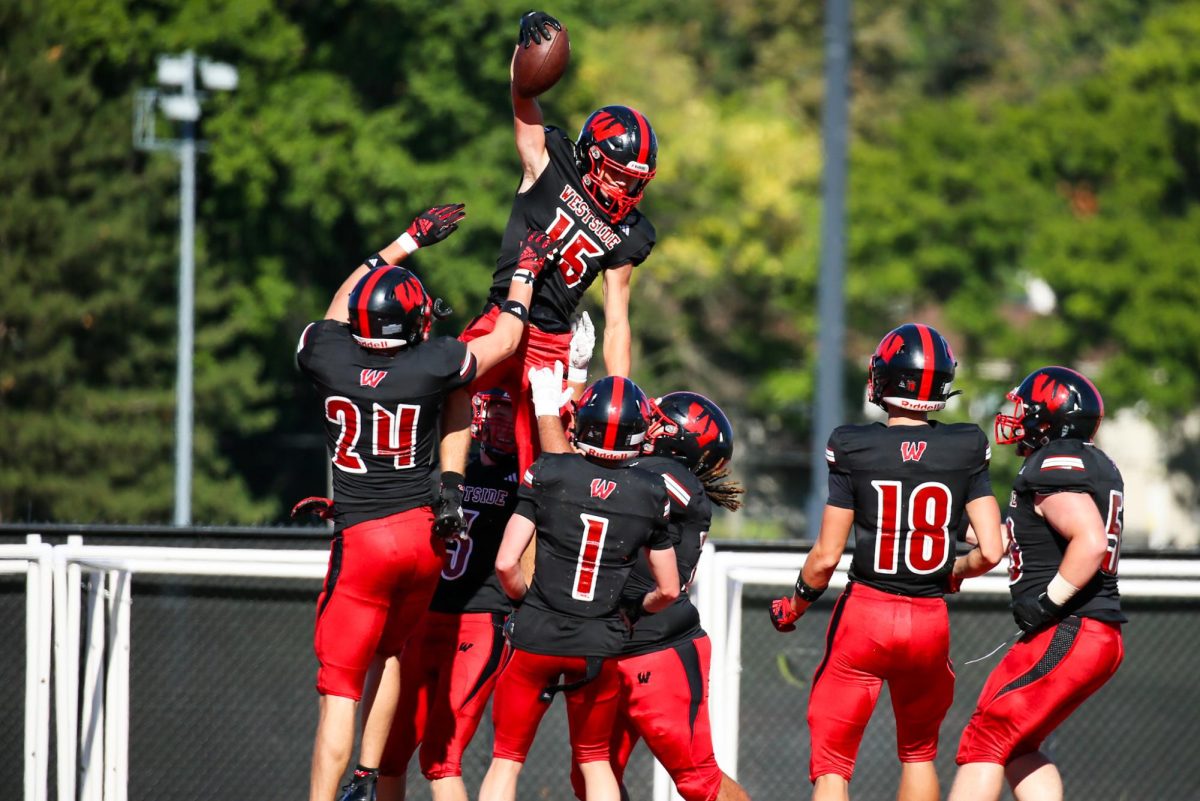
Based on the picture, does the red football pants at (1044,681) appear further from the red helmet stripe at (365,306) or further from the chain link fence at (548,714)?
the red helmet stripe at (365,306)

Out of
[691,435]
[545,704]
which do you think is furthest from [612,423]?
[545,704]

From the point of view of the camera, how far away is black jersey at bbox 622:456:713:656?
7113 mm

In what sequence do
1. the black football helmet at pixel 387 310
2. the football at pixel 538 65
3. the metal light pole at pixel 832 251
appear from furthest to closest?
the metal light pole at pixel 832 251 < the football at pixel 538 65 < the black football helmet at pixel 387 310

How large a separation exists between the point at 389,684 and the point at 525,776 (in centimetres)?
172

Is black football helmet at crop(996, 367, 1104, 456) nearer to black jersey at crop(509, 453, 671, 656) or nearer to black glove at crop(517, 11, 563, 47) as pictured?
black jersey at crop(509, 453, 671, 656)

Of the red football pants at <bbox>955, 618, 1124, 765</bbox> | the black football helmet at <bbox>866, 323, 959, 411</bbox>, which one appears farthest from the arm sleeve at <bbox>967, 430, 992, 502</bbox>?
the red football pants at <bbox>955, 618, 1124, 765</bbox>

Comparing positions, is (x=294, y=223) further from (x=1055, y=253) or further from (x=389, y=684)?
(x=389, y=684)

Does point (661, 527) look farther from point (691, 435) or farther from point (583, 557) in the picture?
point (691, 435)

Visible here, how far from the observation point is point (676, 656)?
7.18 m

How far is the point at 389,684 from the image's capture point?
7.55 meters

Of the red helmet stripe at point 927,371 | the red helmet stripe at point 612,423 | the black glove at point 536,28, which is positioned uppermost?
the black glove at point 536,28

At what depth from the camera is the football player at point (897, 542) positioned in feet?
22.7

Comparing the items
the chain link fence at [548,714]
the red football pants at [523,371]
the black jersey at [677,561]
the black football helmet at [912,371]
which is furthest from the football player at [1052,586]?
the red football pants at [523,371]

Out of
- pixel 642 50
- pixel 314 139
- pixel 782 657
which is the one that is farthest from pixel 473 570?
pixel 642 50
